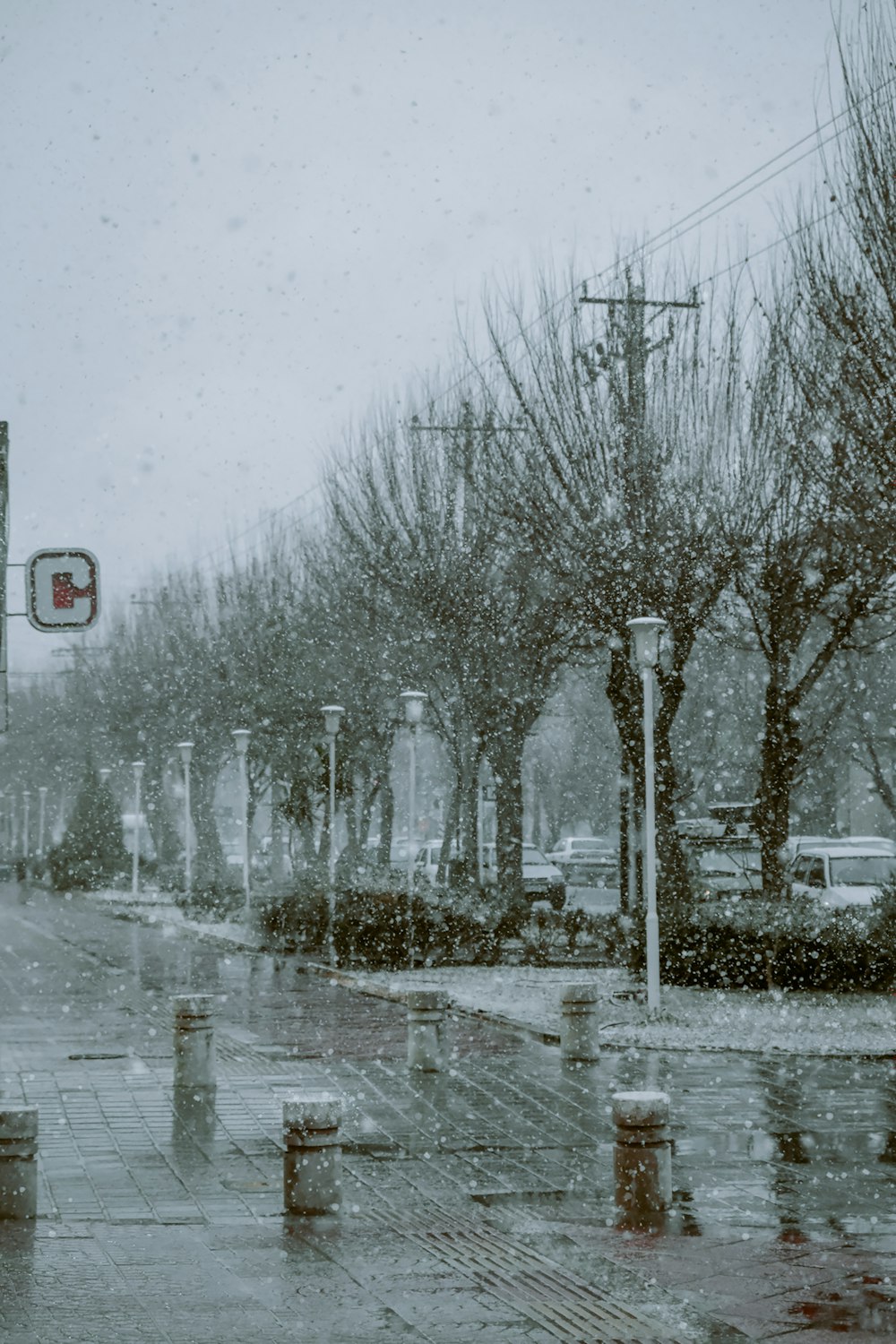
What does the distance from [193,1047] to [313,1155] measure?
4266 millimetres

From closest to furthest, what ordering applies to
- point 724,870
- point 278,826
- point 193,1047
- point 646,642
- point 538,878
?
1. point 193,1047
2. point 646,642
3. point 724,870
4. point 538,878
5. point 278,826

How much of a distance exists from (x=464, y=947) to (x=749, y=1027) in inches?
335

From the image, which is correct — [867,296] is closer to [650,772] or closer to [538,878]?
[650,772]

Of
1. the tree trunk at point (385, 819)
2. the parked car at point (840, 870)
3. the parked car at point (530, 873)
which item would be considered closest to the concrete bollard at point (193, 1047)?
the parked car at point (530, 873)

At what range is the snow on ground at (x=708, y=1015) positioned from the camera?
15.2 m

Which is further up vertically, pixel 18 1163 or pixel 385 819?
pixel 385 819

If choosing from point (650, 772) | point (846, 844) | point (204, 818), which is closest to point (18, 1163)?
point (650, 772)

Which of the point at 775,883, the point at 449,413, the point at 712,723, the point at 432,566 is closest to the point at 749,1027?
the point at 775,883

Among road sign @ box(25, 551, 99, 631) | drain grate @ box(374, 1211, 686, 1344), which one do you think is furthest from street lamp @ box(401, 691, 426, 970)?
drain grate @ box(374, 1211, 686, 1344)

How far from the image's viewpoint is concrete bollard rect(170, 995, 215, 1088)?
1258 cm

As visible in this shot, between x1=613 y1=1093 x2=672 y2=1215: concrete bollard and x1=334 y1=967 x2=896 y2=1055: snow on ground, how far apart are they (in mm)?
5941

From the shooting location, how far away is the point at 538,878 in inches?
1545

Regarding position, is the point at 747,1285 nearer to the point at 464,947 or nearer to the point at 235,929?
the point at 464,947

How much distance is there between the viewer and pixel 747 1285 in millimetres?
7176
